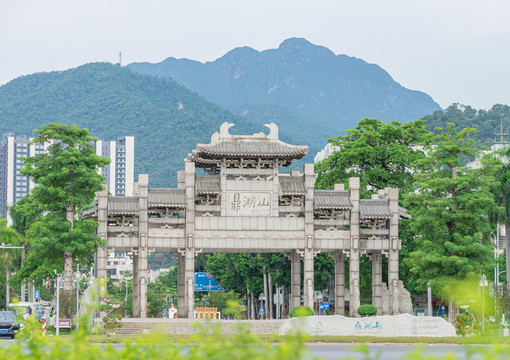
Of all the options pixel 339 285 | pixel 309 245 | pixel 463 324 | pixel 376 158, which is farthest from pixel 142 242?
pixel 376 158

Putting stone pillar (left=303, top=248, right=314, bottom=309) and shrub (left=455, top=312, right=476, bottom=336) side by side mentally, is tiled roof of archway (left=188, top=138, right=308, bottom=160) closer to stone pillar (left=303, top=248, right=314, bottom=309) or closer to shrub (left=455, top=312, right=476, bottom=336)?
stone pillar (left=303, top=248, right=314, bottom=309)

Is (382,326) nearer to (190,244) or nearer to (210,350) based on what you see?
(190,244)

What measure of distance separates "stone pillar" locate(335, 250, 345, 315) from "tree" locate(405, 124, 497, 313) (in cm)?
359

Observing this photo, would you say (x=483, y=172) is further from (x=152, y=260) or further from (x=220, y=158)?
(x=152, y=260)

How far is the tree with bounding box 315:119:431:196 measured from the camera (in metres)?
49.0

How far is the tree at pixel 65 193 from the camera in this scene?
1534 inches

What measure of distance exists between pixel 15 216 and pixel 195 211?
24739mm

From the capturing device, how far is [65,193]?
39344mm

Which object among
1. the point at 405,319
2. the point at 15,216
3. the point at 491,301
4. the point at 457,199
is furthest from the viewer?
the point at 15,216

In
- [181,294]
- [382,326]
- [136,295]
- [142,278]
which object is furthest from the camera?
[181,294]

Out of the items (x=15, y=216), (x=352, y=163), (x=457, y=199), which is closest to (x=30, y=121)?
(x=15, y=216)

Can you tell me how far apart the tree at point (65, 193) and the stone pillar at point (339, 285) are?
12.2 meters

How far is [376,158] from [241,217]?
13234 millimetres

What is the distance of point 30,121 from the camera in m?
198
